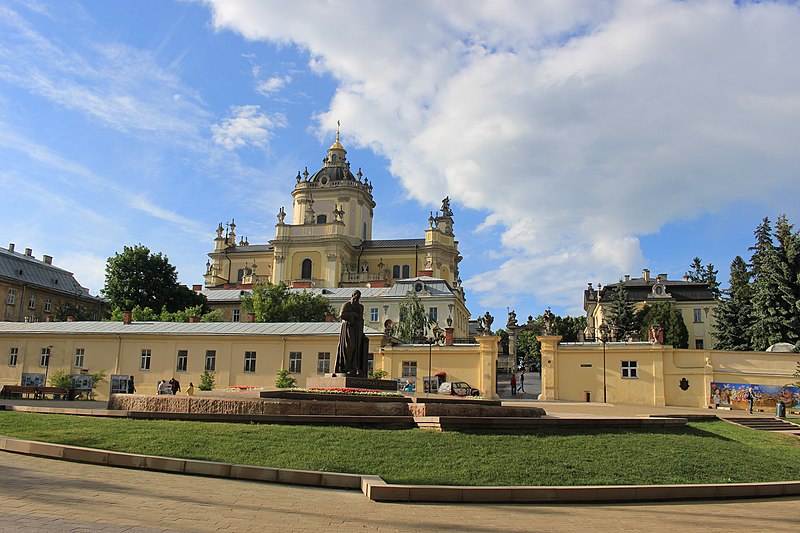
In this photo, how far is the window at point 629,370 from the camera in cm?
3572

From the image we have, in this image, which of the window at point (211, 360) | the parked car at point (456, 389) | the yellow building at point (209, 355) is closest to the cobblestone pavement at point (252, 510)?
the parked car at point (456, 389)

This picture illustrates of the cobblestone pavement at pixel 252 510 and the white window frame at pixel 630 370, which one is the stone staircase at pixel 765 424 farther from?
the cobblestone pavement at pixel 252 510

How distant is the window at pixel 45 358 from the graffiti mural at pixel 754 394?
3692 cm

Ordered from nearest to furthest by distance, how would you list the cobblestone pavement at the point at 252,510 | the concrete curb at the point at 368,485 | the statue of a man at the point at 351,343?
the cobblestone pavement at the point at 252,510 → the concrete curb at the point at 368,485 → the statue of a man at the point at 351,343

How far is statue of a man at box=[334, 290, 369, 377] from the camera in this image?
21.2 m

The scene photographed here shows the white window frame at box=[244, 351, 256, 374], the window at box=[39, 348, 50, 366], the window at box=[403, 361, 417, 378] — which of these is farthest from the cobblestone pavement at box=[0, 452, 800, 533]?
the window at box=[39, 348, 50, 366]

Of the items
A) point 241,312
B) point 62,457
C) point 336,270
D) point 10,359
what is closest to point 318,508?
point 62,457

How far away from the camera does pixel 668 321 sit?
64.8 m

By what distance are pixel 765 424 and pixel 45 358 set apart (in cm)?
3751

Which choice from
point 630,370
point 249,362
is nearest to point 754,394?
point 630,370

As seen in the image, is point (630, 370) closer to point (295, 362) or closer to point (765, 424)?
point (765, 424)

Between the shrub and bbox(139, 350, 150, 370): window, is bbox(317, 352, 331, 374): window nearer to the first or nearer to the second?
the shrub

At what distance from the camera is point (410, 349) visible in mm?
38344

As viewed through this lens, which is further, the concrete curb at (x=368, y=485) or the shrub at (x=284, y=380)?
the shrub at (x=284, y=380)
